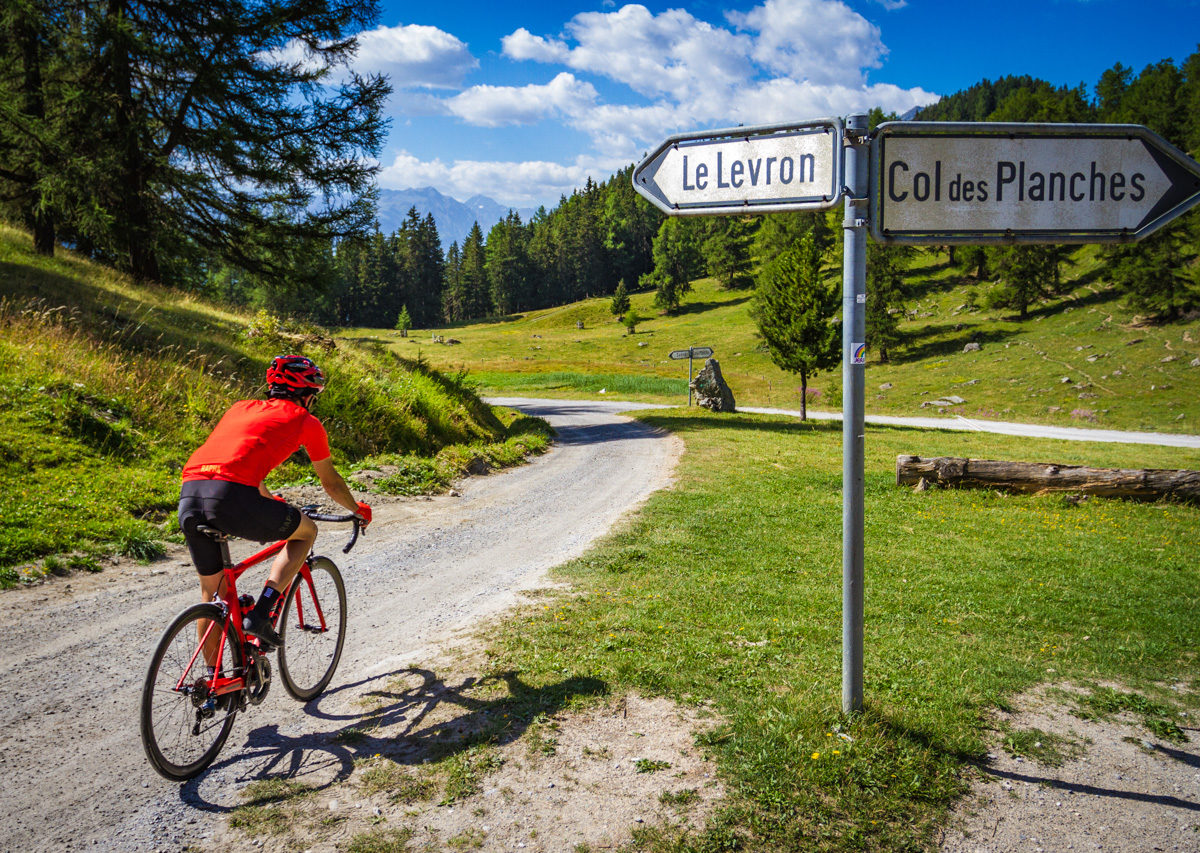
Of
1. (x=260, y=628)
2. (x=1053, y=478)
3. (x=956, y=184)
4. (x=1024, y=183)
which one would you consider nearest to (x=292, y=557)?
(x=260, y=628)

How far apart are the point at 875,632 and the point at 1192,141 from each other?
8239 cm

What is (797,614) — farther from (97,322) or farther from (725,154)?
(97,322)

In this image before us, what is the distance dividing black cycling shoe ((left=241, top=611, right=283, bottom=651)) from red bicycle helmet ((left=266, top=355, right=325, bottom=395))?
144 centimetres

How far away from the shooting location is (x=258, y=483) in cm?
390

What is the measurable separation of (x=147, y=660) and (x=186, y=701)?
189 centimetres

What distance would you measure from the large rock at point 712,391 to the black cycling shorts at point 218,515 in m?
31.5

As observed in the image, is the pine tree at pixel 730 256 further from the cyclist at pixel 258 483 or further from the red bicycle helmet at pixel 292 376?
the cyclist at pixel 258 483

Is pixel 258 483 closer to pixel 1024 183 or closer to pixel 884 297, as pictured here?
pixel 1024 183

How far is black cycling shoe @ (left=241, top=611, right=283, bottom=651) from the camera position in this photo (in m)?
3.94

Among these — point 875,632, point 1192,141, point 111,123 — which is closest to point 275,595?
point 875,632

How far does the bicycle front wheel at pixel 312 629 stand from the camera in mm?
4492

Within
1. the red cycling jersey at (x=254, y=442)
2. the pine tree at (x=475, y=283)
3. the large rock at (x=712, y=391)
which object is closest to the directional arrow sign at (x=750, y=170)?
the red cycling jersey at (x=254, y=442)

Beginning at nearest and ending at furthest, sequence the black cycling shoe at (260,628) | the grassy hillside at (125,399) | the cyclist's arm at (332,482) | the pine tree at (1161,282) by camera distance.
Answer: the black cycling shoe at (260,628), the cyclist's arm at (332,482), the grassy hillside at (125,399), the pine tree at (1161,282)

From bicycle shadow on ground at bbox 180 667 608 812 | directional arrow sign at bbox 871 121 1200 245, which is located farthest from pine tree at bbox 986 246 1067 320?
bicycle shadow on ground at bbox 180 667 608 812
